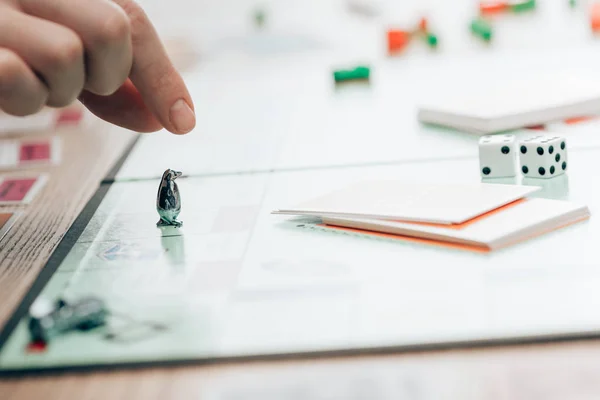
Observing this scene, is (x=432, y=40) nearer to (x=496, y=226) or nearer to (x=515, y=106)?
(x=515, y=106)

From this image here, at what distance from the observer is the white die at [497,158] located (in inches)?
46.1

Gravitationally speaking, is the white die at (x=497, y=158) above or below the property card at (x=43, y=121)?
below

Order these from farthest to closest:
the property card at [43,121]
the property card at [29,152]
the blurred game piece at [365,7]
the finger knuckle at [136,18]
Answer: the blurred game piece at [365,7] → the property card at [43,121] → the property card at [29,152] → the finger knuckle at [136,18]

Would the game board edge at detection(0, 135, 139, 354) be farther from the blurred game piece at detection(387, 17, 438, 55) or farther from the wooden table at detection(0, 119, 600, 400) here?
the blurred game piece at detection(387, 17, 438, 55)

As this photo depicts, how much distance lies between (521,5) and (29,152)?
1.72 meters

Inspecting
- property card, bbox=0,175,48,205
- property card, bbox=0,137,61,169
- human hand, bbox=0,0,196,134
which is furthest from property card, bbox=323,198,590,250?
property card, bbox=0,137,61,169

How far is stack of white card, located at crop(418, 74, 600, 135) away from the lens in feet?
4.75

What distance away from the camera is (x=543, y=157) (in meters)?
1.14

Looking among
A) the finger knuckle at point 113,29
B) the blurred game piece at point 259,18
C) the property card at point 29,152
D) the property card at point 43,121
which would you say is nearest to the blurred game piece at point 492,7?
the blurred game piece at point 259,18

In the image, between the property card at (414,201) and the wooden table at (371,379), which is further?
the property card at (414,201)

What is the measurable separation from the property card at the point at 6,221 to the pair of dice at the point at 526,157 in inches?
22.9

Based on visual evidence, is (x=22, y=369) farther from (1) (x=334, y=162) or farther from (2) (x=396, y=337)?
(1) (x=334, y=162)

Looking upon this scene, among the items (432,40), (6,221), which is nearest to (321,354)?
(6,221)

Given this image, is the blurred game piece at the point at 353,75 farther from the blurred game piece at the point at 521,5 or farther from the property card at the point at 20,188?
the blurred game piece at the point at 521,5
